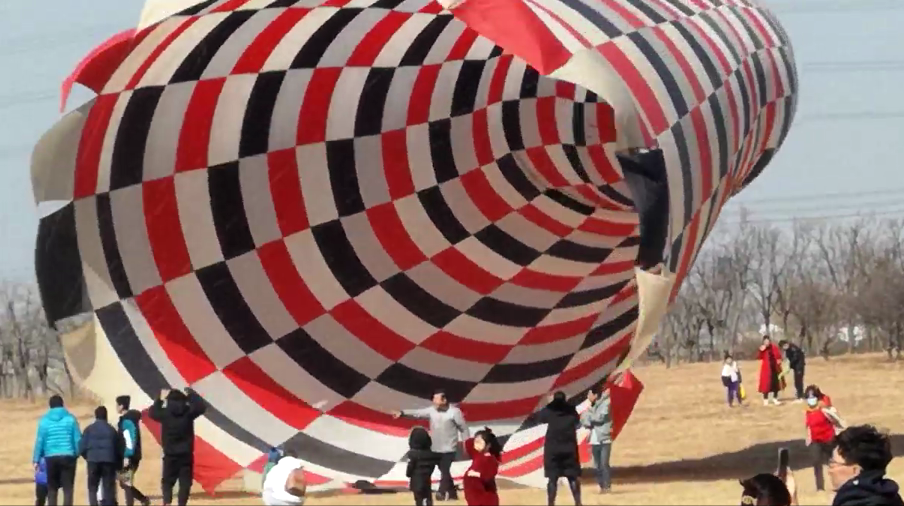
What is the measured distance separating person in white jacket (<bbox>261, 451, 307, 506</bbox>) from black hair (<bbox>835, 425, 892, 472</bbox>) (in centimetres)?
379

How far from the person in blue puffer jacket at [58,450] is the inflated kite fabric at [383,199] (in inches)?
21.8

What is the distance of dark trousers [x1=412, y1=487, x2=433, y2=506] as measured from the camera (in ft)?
43.6

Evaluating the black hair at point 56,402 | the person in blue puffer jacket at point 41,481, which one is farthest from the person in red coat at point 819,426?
the person in blue puffer jacket at point 41,481

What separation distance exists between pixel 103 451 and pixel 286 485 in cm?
439

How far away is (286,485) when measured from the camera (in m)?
8.84

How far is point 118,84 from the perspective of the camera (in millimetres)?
12984

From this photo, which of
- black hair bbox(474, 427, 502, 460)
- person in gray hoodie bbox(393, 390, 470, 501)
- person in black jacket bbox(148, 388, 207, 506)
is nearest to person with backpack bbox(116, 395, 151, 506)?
person in black jacket bbox(148, 388, 207, 506)

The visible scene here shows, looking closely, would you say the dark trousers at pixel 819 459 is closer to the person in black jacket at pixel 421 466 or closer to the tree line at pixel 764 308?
the person in black jacket at pixel 421 466

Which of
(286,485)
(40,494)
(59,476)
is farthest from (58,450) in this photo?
(286,485)

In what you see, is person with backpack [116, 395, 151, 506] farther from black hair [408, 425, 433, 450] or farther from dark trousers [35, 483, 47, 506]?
black hair [408, 425, 433, 450]

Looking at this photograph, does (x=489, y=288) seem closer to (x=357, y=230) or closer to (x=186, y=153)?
(x=357, y=230)

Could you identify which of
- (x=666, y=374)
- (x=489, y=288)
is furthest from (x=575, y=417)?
(x=666, y=374)

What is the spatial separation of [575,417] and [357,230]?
2.91 m

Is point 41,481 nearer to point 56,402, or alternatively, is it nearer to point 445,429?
point 56,402
